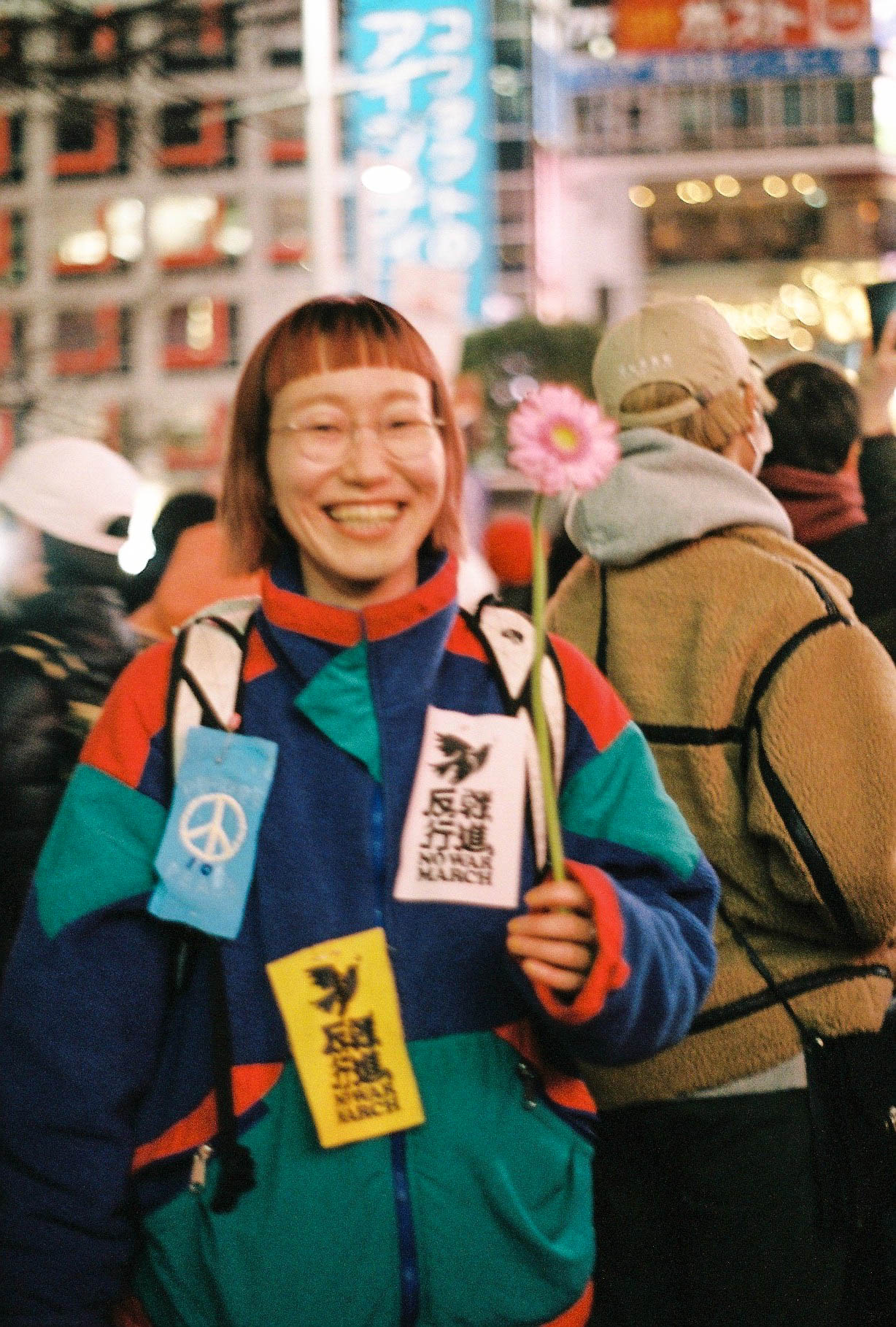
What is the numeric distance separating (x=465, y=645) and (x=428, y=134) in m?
14.8

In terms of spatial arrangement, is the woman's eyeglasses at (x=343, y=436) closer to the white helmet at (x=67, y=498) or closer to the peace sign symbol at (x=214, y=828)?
the peace sign symbol at (x=214, y=828)

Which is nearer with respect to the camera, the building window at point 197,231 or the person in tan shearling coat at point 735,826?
the person in tan shearling coat at point 735,826

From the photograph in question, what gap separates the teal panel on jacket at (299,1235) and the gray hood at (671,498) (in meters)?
1.20

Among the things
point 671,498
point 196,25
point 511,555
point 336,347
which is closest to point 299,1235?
point 336,347

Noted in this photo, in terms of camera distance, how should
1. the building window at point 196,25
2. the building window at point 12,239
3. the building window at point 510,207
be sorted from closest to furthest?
1. the building window at point 196,25
2. the building window at point 510,207
3. the building window at point 12,239

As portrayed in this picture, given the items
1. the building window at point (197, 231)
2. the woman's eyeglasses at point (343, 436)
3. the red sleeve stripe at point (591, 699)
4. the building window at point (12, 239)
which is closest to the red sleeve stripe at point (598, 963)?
the red sleeve stripe at point (591, 699)

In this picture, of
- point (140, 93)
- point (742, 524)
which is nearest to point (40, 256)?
point (140, 93)

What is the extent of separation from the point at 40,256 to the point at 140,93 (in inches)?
1197

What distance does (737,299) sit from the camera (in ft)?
125

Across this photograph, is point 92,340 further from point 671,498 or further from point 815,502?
point 671,498

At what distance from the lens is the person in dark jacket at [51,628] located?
2.64 meters

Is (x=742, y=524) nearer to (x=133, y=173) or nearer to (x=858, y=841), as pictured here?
(x=858, y=841)

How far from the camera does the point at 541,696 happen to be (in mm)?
1455

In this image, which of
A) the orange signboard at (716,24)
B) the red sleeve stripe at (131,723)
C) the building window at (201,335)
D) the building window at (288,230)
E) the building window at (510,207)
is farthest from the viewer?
the building window at (288,230)
